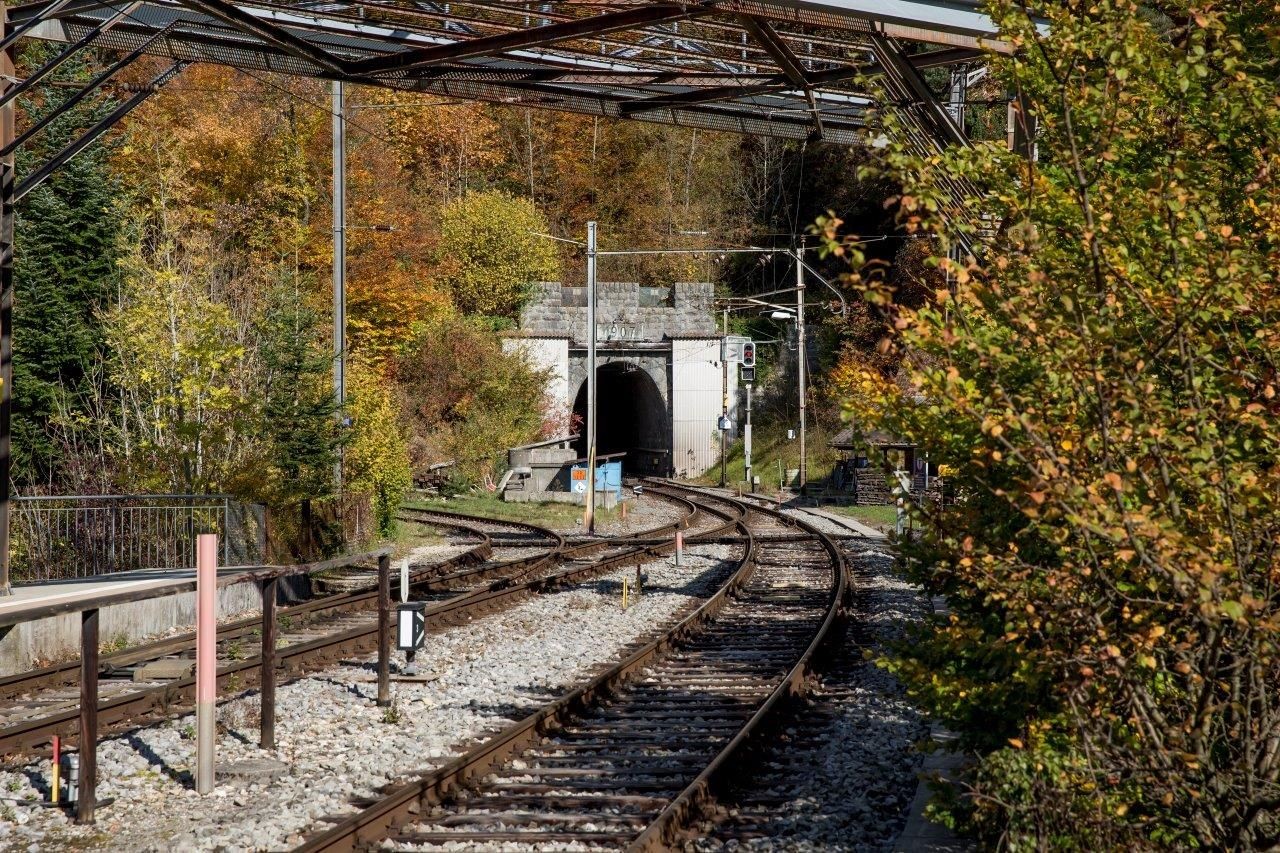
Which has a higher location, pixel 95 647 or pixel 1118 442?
pixel 1118 442

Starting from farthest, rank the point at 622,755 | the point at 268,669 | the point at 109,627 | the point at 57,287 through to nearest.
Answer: the point at 57,287 < the point at 109,627 < the point at 268,669 < the point at 622,755

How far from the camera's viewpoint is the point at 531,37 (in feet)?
41.1

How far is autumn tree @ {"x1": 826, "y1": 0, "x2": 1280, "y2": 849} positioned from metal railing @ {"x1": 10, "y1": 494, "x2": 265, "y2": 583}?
13619mm

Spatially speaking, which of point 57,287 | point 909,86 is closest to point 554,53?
point 909,86

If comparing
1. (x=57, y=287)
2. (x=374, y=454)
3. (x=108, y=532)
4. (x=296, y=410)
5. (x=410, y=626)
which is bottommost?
(x=410, y=626)

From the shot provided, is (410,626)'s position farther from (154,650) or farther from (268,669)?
(154,650)

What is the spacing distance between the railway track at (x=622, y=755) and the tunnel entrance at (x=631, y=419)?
38581 millimetres

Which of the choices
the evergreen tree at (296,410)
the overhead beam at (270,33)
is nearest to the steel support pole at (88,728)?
the overhead beam at (270,33)

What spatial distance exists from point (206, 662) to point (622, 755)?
2.83 m

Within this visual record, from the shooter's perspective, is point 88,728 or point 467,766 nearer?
point 88,728

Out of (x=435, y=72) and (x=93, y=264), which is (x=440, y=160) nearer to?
(x=93, y=264)

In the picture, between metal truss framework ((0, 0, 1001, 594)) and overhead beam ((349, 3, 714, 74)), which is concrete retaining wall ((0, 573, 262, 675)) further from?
overhead beam ((349, 3, 714, 74))

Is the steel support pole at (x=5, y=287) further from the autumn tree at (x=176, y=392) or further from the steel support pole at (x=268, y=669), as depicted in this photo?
the autumn tree at (x=176, y=392)

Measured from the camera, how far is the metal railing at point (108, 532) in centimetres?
1727
